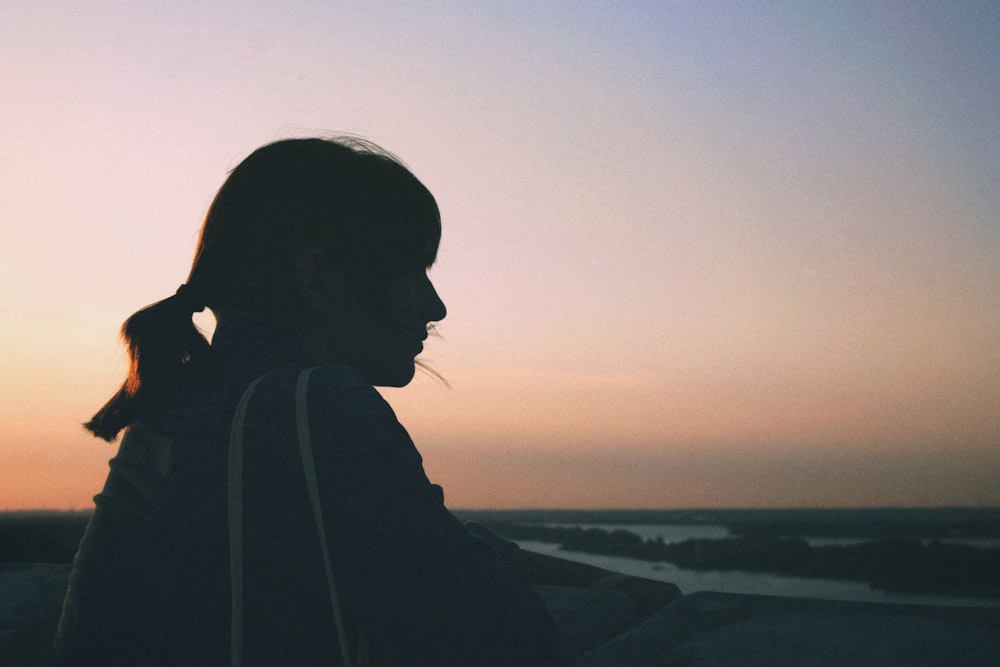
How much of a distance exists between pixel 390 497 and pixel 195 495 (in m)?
0.32

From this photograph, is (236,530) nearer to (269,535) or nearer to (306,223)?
(269,535)

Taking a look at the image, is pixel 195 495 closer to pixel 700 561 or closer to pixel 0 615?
pixel 0 615

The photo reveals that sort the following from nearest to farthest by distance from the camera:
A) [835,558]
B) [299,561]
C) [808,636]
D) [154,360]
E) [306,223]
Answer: [299,561] → [154,360] → [306,223] → [808,636] → [835,558]

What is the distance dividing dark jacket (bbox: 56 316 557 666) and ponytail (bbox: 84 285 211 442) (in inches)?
6.1

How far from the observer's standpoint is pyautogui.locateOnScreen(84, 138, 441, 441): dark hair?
1350 mm

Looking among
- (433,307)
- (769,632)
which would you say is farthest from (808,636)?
(433,307)

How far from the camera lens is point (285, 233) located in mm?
1391

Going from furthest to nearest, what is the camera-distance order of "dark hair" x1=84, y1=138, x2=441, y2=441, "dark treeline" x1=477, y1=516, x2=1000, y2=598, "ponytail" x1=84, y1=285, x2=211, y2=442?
"dark treeline" x1=477, y1=516, x2=1000, y2=598 → "dark hair" x1=84, y1=138, x2=441, y2=441 → "ponytail" x1=84, y1=285, x2=211, y2=442

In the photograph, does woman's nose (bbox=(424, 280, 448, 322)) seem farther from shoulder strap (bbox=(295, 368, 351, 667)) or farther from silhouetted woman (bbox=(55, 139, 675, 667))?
shoulder strap (bbox=(295, 368, 351, 667))

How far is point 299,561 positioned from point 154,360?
1.66ft

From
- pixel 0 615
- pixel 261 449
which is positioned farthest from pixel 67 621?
pixel 0 615

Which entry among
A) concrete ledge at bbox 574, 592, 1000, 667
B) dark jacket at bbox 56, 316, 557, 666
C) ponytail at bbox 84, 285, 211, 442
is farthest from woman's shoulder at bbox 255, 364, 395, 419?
concrete ledge at bbox 574, 592, 1000, 667

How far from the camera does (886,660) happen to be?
4.62 feet

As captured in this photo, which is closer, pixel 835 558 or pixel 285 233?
pixel 285 233
